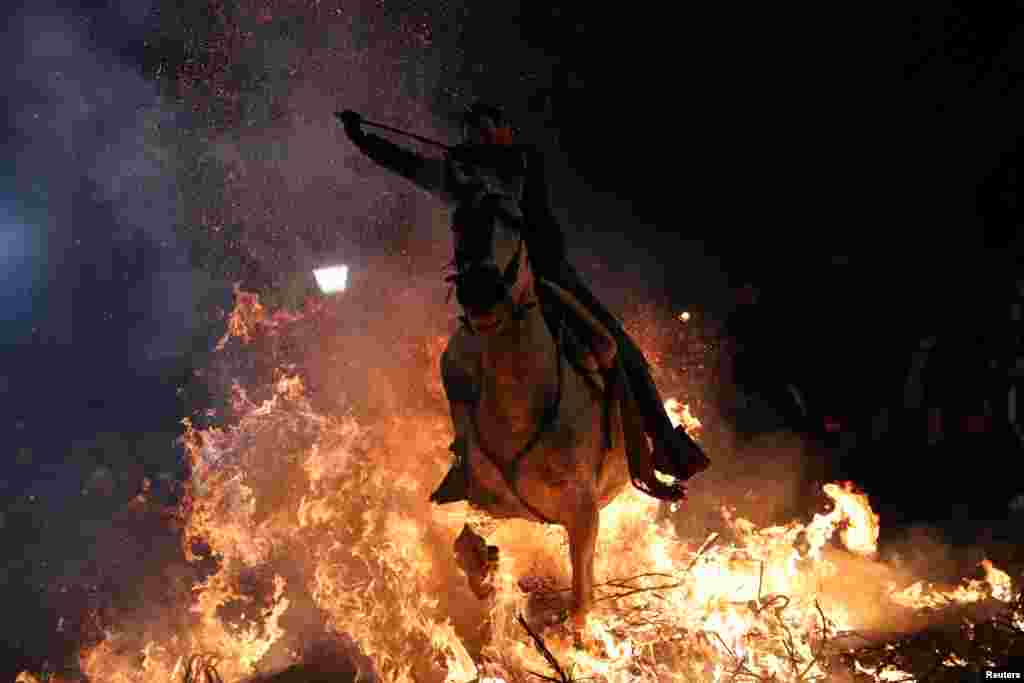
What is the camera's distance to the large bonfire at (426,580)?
4.13 m

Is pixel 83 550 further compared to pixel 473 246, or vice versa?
pixel 83 550

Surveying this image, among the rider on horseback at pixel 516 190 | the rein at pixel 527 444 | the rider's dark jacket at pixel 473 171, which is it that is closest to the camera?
the rider's dark jacket at pixel 473 171

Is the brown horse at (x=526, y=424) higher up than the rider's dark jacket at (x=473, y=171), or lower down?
lower down

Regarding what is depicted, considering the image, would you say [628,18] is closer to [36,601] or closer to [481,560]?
[481,560]

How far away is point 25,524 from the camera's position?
9.01 meters

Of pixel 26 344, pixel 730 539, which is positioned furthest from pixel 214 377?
pixel 730 539

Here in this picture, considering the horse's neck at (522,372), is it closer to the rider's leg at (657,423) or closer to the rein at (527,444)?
the rein at (527,444)

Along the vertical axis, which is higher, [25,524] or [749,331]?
[749,331]

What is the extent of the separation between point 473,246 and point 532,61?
624 centimetres

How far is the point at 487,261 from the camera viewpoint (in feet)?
8.04

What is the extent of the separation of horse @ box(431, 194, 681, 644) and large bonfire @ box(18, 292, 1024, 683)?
743 mm

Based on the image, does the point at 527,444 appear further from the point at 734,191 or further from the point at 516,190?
→ the point at 734,191

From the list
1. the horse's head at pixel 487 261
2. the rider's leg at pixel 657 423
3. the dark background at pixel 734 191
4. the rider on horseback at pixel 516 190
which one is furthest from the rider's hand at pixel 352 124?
the dark background at pixel 734 191

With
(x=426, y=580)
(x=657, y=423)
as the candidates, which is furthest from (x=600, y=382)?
(x=426, y=580)
